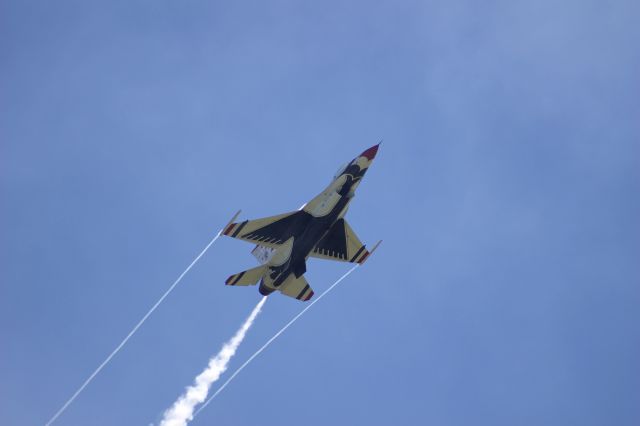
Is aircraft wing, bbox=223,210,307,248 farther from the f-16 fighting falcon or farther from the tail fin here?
the tail fin

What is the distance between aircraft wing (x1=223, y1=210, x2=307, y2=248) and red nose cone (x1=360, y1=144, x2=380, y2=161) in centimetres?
759

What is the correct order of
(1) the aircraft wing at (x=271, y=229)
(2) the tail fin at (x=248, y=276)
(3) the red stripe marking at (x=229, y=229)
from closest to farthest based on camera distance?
(3) the red stripe marking at (x=229, y=229)
(1) the aircraft wing at (x=271, y=229)
(2) the tail fin at (x=248, y=276)

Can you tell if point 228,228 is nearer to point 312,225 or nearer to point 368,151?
point 312,225

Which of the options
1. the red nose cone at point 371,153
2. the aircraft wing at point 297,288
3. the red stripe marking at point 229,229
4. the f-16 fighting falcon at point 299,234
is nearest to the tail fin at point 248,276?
the f-16 fighting falcon at point 299,234

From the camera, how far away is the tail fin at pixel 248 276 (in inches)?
2933

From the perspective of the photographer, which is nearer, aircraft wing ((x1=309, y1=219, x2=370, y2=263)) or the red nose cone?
the red nose cone

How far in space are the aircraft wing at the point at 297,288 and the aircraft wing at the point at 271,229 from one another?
14.8ft

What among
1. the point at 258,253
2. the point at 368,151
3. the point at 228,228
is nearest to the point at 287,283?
the point at 258,253

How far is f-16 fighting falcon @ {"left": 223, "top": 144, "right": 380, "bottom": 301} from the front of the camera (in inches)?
2825

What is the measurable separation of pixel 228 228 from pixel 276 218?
448cm

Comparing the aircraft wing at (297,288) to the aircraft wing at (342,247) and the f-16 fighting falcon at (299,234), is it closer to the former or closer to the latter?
the f-16 fighting falcon at (299,234)

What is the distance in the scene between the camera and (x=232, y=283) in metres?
74.7

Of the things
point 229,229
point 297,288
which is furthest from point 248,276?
point 229,229

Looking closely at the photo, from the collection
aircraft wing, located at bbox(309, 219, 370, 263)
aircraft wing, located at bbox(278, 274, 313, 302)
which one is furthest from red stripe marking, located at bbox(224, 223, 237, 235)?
aircraft wing, located at bbox(309, 219, 370, 263)
